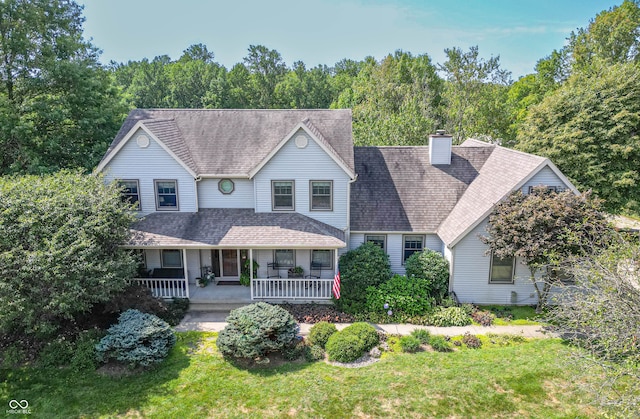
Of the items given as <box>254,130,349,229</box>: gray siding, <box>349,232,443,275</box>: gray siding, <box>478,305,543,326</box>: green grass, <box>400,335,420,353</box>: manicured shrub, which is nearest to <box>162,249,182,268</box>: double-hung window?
<box>254,130,349,229</box>: gray siding

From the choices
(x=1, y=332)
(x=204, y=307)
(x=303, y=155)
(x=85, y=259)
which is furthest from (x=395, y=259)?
(x=1, y=332)

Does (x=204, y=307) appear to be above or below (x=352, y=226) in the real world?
below

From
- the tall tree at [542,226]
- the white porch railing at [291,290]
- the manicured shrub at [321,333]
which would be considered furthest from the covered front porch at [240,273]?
the tall tree at [542,226]

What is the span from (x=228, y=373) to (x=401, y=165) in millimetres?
13709

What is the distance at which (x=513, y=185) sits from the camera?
16.5m

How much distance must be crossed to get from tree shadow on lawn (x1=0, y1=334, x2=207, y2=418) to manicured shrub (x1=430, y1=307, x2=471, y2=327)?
9.91 metres

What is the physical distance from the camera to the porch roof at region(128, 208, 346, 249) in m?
17.0

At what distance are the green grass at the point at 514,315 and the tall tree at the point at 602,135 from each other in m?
12.0

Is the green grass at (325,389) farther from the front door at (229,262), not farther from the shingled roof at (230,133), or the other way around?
the shingled roof at (230,133)

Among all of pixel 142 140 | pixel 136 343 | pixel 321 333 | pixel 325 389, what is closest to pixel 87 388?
pixel 136 343

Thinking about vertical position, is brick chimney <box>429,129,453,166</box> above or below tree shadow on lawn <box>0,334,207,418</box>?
above

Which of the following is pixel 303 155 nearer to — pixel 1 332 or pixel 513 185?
pixel 513 185

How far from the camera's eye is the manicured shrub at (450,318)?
630 inches

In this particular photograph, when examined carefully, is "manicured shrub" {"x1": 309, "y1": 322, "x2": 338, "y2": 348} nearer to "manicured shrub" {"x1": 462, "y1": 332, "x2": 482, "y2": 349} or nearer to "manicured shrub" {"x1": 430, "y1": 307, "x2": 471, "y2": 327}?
"manicured shrub" {"x1": 430, "y1": 307, "x2": 471, "y2": 327}
